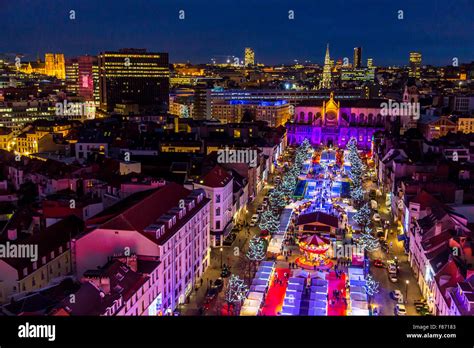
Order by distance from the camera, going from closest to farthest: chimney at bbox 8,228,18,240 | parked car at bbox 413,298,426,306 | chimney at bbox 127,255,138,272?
chimney at bbox 127,255,138,272
parked car at bbox 413,298,426,306
chimney at bbox 8,228,18,240

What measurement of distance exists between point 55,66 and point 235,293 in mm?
129327

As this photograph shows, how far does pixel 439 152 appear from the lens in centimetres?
3609

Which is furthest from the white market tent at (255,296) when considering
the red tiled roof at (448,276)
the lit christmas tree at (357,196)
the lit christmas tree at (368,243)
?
the lit christmas tree at (357,196)

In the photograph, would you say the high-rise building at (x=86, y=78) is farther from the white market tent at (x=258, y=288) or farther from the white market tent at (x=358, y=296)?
the white market tent at (x=358, y=296)

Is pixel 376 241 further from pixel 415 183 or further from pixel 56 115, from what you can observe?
pixel 56 115

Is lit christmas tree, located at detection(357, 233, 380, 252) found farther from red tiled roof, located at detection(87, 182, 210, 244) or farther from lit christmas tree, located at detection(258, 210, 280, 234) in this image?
red tiled roof, located at detection(87, 182, 210, 244)

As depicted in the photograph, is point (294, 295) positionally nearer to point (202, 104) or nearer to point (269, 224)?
point (269, 224)

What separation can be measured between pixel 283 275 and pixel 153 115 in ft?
146

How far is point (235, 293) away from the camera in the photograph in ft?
55.3

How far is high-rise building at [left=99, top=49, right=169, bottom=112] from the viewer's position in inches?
3263

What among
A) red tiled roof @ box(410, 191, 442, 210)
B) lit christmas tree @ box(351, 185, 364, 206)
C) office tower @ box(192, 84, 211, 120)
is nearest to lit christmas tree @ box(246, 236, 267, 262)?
red tiled roof @ box(410, 191, 442, 210)

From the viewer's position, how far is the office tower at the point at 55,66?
133m

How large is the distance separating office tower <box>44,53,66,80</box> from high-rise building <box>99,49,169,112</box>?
53.6 meters
